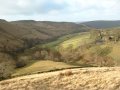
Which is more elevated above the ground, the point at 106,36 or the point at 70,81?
the point at 70,81

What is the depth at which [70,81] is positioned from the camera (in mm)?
14000

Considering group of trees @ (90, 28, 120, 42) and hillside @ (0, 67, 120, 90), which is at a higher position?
hillside @ (0, 67, 120, 90)

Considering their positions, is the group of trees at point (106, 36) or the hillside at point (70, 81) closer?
the hillside at point (70, 81)

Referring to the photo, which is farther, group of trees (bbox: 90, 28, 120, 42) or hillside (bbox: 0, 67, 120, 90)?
group of trees (bbox: 90, 28, 120, 42)

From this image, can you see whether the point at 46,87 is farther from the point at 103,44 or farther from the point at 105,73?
the point at 103,44

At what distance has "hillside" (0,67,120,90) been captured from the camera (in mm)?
13460

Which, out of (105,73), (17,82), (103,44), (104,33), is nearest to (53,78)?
(17,82)

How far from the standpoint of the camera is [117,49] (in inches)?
5699

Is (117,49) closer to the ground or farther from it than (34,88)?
closer to the ground

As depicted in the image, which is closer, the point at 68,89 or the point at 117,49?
the point at 68,89

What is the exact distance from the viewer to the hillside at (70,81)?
1346 centimetres

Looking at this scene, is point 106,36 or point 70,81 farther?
point 106,36

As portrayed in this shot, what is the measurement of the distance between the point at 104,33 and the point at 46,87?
565ft

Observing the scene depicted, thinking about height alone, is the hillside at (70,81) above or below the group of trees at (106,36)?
above
